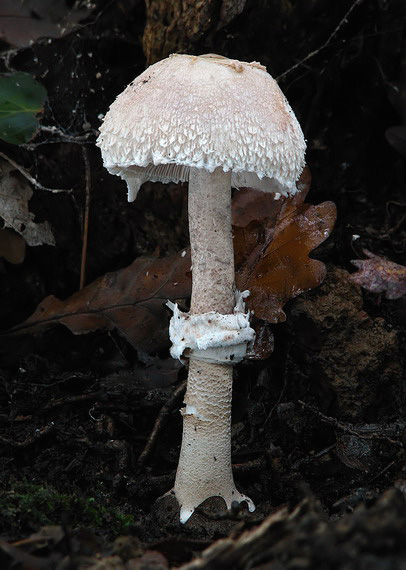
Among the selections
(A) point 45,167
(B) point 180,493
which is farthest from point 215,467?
(A) point 45,167

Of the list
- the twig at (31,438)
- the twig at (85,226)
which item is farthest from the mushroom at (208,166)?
the twig at (85,226)

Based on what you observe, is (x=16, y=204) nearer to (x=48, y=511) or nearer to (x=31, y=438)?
(x=31, y=438)

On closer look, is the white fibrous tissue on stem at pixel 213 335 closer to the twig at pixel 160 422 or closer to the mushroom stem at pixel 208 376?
the mushroom stem at pixel 208 376

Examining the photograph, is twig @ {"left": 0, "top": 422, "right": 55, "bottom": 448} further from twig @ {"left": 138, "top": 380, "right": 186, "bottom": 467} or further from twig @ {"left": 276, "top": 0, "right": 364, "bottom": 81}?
twig @ {"left": 276, "top": 0, "right": 364, "bottom": 81}

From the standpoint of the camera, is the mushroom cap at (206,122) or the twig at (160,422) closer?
the mushroom cap at (206,122)

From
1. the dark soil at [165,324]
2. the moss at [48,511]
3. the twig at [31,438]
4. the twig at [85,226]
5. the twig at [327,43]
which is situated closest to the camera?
the moss at [48,511]

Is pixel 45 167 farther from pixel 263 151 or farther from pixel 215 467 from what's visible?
pixel 215 467

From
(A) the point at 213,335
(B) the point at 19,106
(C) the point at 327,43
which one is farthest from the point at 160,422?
(C) the point at 327,43
